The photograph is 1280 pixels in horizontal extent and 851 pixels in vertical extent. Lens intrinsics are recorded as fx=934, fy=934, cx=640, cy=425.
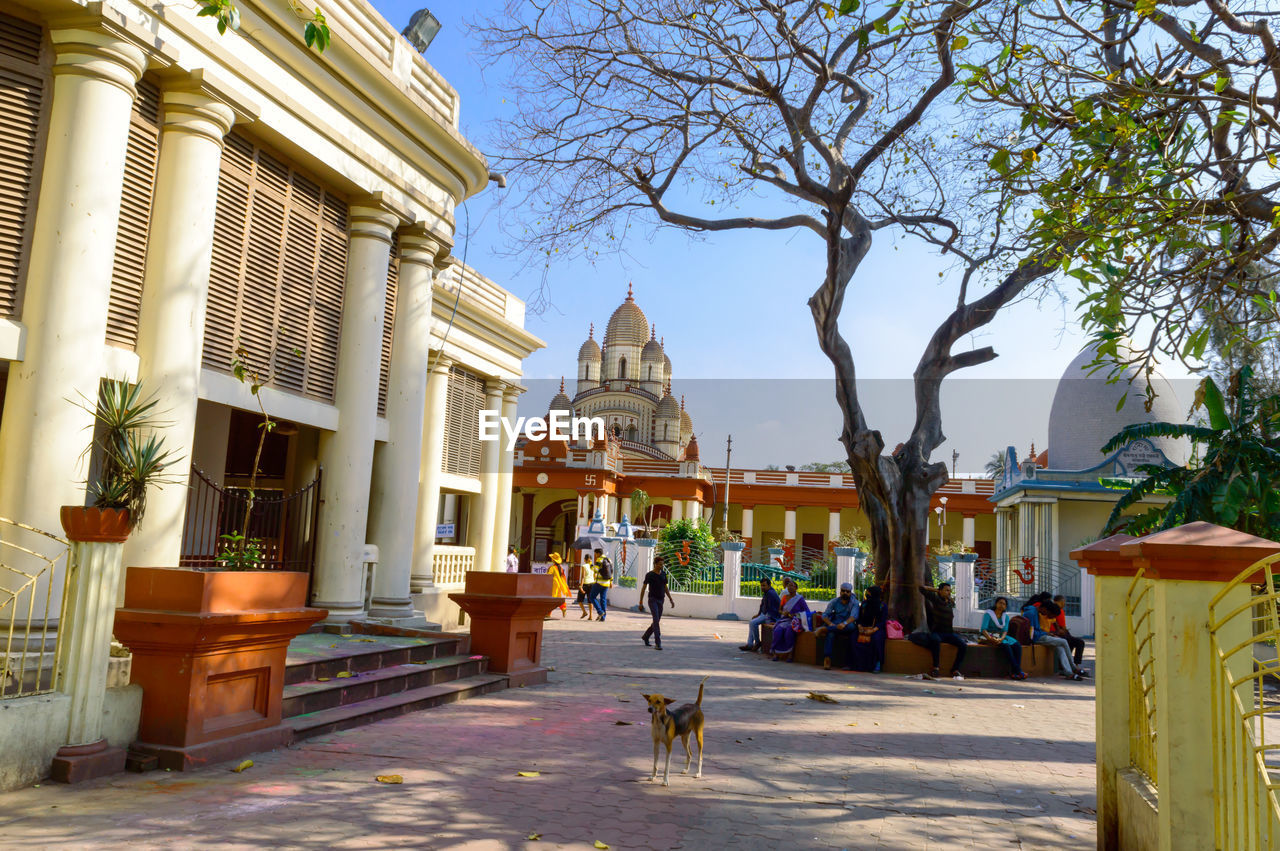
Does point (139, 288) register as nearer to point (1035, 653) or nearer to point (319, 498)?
point (319, 498)

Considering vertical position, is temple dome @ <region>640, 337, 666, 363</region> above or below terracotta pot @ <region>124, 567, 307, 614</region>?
above

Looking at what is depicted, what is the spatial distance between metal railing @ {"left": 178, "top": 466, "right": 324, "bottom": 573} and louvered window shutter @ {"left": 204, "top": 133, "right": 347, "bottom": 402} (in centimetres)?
121

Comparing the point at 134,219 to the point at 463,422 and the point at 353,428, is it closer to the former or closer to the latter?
the point at 353,428

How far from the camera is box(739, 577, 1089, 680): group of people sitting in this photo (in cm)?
1299

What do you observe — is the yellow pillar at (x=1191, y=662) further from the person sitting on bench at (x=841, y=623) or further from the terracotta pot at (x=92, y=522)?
the person sitting on bench at (x=841, y=623)

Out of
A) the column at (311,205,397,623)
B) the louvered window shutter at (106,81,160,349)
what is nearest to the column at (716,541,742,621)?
the column at (311,205,397,623)

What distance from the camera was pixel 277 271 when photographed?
9.20 meters

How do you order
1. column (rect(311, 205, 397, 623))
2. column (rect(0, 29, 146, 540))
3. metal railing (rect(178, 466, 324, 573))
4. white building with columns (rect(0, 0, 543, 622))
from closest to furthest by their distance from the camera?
column (rect(0, 29, 146, 540))
white building with columns (rect(0, 0, 543, 622))
metal railing (rect(178, 466, 324, 573))
column (rect(311, 205, 397, 623))

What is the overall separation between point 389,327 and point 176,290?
3916mm

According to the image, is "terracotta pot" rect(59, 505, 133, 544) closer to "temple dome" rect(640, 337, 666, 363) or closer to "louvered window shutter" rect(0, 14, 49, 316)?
"louvered window shutter" rect(0, 14, 49, 316)

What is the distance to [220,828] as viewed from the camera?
4.51 m

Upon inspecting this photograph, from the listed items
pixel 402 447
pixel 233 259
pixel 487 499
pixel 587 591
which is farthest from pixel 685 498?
pixel 233 259

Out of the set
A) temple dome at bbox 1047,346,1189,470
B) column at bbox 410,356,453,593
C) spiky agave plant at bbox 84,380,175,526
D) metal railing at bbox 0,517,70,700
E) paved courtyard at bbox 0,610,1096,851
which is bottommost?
paved courtyard at bbox 0,610,1096,851

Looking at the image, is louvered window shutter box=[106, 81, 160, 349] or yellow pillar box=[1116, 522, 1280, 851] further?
louvered window shutter box=[106, 81, 160, 349]
